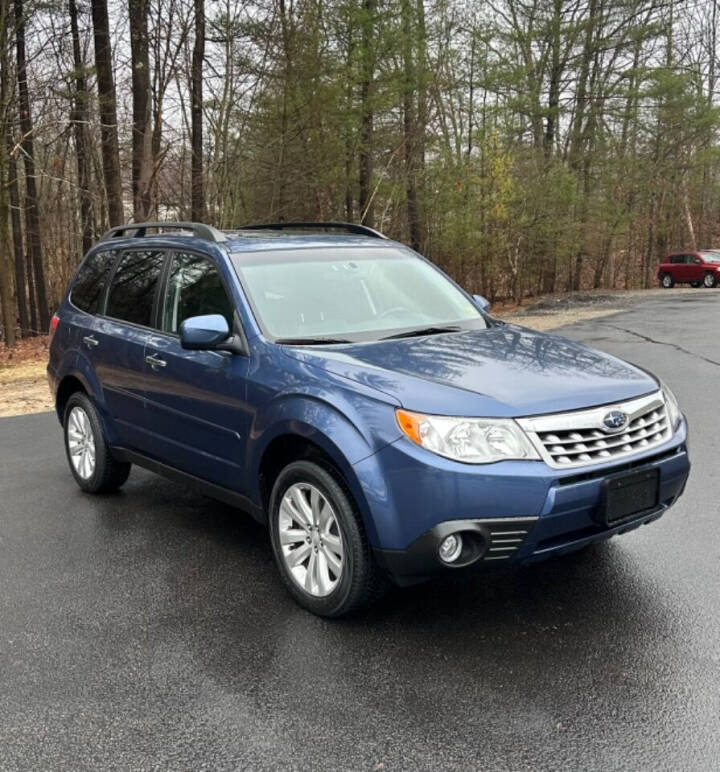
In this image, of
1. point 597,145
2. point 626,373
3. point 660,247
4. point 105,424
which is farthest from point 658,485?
point 660,247

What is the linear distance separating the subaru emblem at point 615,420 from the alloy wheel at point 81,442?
3717 millimetres

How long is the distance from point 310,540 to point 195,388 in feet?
3.85

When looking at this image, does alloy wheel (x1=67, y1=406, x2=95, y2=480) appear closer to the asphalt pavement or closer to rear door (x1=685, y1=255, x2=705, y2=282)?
the asphalt pavement

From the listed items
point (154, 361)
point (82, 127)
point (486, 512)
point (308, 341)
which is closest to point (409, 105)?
point (82, 127)

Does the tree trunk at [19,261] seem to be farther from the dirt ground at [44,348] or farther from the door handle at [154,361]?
the door handle at [154,361]

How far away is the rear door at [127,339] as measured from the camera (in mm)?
4875

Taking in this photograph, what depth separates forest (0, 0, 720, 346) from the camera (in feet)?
61.7

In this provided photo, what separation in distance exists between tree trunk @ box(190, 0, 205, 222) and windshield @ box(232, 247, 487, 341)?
15.9 metres

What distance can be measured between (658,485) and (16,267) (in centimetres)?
2980

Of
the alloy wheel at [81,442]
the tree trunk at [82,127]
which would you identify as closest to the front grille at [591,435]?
the alloy wheel at [81,442]

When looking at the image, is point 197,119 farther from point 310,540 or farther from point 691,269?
point 691,269

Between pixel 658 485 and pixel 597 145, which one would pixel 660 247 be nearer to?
pixel 597 145

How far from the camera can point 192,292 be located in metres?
4.58

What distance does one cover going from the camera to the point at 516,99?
29.0 meters
